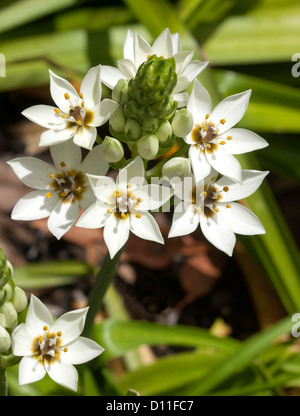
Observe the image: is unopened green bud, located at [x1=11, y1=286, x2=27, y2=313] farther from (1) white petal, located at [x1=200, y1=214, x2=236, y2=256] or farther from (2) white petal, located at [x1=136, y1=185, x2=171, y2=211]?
(1) white petal, located at [x1=200, y1=214, x2=236, y2=256]

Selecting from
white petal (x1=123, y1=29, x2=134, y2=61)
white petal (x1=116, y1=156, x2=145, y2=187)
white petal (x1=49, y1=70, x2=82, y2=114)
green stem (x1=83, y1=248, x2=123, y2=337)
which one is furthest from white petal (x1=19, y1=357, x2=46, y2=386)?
white petal (x1=123, y1=29, x2=134, y2=61)

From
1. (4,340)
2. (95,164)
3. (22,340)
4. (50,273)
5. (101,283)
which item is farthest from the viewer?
(50,273)

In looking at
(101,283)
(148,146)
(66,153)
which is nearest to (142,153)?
(148,146)

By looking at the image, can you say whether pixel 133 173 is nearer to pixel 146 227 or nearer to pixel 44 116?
pixel 146 227

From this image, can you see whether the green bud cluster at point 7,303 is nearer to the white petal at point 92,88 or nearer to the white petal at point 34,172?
the white petal at point 34,172

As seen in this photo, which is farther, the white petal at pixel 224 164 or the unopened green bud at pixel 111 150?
the white petal at pixel 224 164

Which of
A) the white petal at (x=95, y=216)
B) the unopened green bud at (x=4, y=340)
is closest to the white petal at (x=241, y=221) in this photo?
the white petal at (x=95, y=216)

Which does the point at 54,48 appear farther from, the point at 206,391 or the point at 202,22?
the point at 206,391
